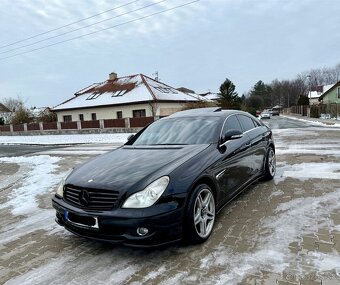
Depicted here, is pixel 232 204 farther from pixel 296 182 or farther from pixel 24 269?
pixel 24 269

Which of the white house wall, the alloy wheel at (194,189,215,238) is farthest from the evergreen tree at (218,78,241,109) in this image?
the alloy wheel at (194,189,215,238)

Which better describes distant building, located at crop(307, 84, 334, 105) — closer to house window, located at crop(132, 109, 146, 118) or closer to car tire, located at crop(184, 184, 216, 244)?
house window, located at crop(132, 109, 146, 118)

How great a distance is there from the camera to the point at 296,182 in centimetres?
641

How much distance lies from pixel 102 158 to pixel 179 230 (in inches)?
65.8

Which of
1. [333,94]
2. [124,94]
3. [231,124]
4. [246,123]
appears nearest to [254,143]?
[246,123]

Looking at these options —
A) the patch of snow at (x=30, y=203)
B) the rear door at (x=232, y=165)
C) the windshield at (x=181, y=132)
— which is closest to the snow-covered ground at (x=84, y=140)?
the patch of snow at (x=30, y=203)

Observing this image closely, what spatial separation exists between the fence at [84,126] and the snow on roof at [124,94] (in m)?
3.52

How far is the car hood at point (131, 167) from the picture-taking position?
11.6 ft

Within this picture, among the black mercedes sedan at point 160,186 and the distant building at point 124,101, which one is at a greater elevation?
the distant building at point 124,101

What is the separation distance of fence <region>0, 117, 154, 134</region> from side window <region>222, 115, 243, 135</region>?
902 inches

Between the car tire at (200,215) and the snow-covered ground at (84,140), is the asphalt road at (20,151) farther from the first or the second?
the car tire at (200,215)

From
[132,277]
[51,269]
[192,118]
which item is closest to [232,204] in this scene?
[192,118]

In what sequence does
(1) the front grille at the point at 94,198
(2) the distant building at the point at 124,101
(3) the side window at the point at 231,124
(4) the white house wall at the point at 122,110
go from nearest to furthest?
(1) the front grille at the point at 94,198, (3) the side window at the point at 231,124, (4) the white house wall at the point at 122,110, (2) the distant building at the point at 124,101

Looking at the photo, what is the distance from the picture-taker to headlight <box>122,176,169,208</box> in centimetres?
335
